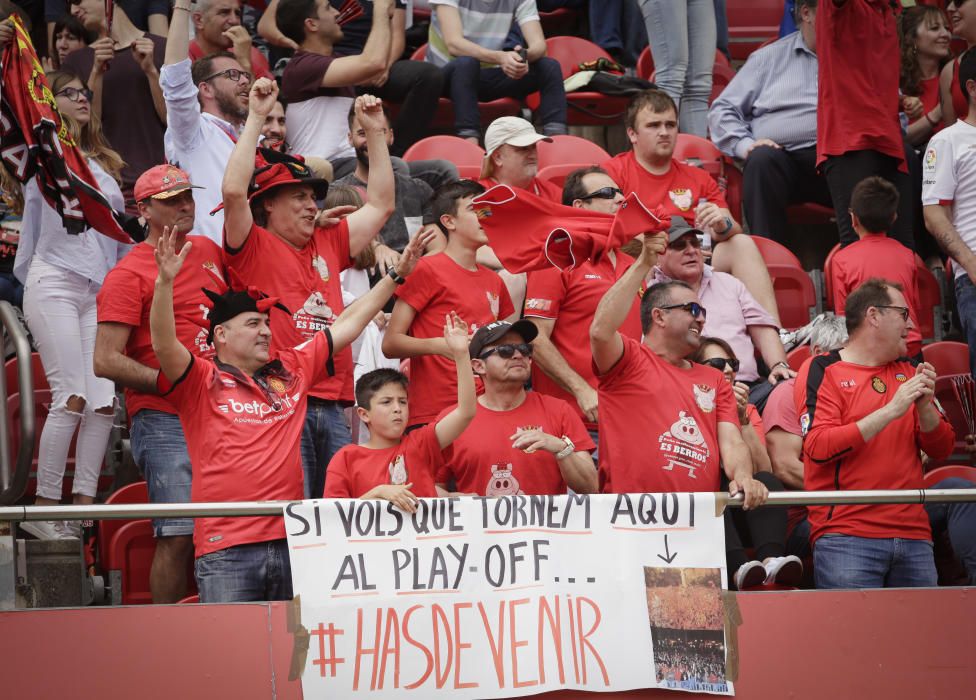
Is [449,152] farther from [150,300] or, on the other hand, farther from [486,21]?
[150,300]

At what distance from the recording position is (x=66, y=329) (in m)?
6.61

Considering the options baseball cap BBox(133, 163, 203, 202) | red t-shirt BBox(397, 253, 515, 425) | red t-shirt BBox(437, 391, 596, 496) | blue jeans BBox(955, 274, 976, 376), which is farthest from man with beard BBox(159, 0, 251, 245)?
blue jeans BBox(955, 274, 976, 376)

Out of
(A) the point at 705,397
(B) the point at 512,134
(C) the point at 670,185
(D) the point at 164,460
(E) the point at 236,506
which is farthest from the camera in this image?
(C) the point at 670,185

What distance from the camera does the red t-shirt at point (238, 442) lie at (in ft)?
17.3

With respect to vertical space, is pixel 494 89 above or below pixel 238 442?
above

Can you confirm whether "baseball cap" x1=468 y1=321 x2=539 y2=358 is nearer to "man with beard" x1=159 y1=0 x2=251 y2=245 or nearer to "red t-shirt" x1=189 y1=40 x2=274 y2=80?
"man with beard" x1=159 y1=0 x2=251 y2=245

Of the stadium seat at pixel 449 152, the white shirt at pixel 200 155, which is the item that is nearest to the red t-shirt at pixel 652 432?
the white shirt at pixel 200 155

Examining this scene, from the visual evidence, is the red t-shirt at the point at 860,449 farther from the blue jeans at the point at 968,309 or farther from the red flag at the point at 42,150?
the red flag at the point at 42,150

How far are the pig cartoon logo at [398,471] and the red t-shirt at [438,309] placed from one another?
0.70m

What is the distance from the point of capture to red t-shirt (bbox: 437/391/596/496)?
5652mm

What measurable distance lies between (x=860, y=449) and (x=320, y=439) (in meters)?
2.20

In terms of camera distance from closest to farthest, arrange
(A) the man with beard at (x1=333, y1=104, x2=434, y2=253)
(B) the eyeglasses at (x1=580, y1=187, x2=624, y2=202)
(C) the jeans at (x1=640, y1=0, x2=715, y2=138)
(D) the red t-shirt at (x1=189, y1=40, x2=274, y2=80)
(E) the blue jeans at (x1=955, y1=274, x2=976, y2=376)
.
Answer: (B) the eyeglasses at (x1=580, y1=187, x2=624, y2=202) → (E) the blue jeans at (x1=955, y1=274, x2=976, y2=376) → (A) the man with beard at (x1=333, y1=104, x2=434, y2=253) → (D) the red t-shirt at (x1=189, y1=40, x2=274, y2=80) → (C) the jeans at (x1=640, y1=0, x2=715, y2=138)

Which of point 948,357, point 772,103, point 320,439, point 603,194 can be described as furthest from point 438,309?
point 772,103

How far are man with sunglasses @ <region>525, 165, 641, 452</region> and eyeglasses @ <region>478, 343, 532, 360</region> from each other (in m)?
0.58
